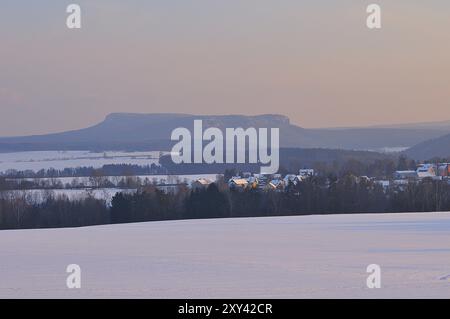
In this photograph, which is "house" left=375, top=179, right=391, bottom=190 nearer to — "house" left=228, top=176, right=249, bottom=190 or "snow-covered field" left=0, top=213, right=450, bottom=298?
"house" left=228, top=176, right=249, bottom=190

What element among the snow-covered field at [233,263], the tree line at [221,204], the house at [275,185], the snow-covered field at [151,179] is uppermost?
the snow-covered field at [151,179]

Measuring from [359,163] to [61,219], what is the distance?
42.7 m

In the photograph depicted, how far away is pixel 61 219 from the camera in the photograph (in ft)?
167

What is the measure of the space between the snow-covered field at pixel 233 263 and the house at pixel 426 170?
1769 inches

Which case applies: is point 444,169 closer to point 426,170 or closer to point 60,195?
point 426,170

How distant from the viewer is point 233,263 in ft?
58.2

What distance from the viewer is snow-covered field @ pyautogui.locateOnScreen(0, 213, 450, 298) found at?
44.1ft

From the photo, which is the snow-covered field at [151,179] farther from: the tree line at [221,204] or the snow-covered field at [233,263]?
the snow-covered field at [233,263]

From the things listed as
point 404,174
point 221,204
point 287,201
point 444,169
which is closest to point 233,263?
point 221,204

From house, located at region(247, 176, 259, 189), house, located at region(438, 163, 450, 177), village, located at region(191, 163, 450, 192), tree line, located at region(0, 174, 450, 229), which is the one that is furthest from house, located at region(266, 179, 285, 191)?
house, located at region(438, 163, 450, 177)

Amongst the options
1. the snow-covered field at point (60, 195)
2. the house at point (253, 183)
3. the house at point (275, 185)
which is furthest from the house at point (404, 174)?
the snow-covered field at point (60, 195)

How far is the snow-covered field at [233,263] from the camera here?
1343 cm
